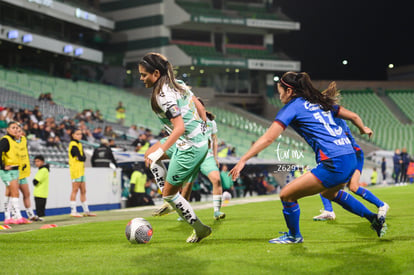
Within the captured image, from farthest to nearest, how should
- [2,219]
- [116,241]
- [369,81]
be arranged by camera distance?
1. [369,81]
2. [2,219]
3. [116,241]

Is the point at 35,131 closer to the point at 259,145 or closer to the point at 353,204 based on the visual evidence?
the point at 353,204

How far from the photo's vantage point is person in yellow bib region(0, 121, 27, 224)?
12.0 m

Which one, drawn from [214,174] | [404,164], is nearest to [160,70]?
[214,174]

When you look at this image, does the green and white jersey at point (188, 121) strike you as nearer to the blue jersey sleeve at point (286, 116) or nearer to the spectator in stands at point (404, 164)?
the blue jersey sleeve at point (286, 116)

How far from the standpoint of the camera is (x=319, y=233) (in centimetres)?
782

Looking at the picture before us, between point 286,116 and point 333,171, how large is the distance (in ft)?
2.64

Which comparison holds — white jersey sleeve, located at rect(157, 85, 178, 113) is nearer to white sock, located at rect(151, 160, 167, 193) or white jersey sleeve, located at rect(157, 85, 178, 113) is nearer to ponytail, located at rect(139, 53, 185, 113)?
ponytail, located at rect(139, 53, 185, 113)

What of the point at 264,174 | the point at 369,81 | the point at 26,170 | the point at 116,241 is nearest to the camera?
the point at 116,241

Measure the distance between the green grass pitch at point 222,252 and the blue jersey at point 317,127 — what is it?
1.13 m

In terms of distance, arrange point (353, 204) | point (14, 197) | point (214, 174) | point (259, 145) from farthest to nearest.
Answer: point (14, 197)
point (214, 174)
point (353, 204)
point (259, 145)

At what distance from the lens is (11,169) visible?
39.4ft

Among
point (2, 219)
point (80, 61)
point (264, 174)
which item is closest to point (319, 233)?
point (2, 219)

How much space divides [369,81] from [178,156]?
175 feet

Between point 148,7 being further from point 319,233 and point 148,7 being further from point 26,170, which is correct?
point 319,233
